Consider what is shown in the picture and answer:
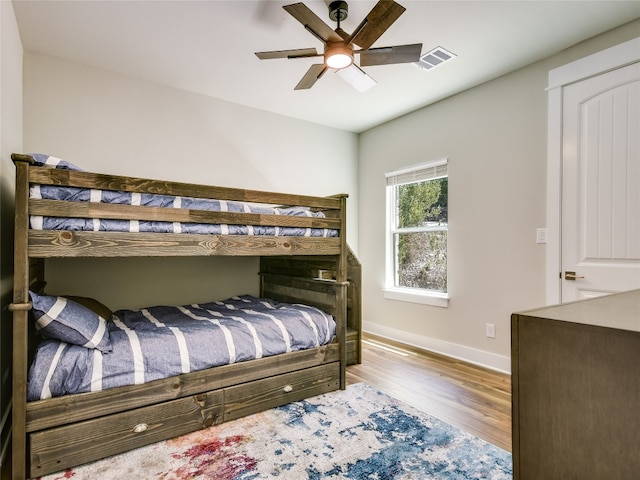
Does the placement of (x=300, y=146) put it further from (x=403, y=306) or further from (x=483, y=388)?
(x=483, y=388)

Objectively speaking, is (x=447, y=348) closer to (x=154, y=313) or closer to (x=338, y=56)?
(x=154, y=313)

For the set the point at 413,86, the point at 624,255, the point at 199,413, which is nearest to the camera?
the point at 199,413

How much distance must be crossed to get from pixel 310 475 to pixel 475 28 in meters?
2.74

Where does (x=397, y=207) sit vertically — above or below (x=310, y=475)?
above

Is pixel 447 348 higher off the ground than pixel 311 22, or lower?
lower

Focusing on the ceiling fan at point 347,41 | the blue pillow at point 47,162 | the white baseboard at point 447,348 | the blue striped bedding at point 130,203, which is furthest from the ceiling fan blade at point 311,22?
the white baseboard at point 447,348

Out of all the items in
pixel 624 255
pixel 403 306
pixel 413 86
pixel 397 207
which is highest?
pixel 413 86

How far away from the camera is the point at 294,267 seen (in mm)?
3227

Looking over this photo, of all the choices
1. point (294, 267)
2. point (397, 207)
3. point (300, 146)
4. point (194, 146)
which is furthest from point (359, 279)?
point (194, 146)

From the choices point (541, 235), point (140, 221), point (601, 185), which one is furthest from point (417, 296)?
point (140, 221)

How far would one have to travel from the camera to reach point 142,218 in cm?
185

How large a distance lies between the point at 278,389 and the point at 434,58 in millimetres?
2604

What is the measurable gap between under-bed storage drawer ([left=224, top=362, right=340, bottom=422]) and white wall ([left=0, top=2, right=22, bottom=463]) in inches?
42.7

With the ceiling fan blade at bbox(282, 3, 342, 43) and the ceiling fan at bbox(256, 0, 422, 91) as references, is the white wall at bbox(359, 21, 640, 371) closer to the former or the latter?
the ceiling fan at bbox(256, 0, 422, 91)
